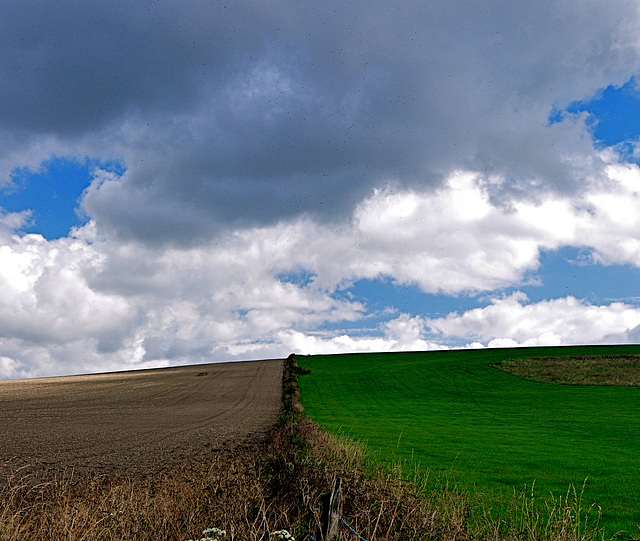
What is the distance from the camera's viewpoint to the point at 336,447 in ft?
49.6

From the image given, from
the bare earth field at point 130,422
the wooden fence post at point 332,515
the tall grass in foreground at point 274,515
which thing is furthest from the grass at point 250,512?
the bare earth field at point 130,422

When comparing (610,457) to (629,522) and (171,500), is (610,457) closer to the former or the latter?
(629,522)

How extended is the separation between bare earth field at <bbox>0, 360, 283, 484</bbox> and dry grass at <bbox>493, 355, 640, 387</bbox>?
30.2 meters

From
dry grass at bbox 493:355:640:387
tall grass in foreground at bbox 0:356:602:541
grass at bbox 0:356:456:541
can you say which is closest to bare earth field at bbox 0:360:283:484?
grass at bbox 0:356:456:541

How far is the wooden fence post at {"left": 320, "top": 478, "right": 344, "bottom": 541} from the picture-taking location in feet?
20.9

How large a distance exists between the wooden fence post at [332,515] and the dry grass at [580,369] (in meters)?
56.5

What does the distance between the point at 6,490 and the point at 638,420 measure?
3532 centimetres

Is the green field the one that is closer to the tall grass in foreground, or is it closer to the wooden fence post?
the tall grass in foreground

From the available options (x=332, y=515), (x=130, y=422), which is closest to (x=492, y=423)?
(x=130, y=422)

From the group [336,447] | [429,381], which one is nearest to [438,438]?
[336,447]

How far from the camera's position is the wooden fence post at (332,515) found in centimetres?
636

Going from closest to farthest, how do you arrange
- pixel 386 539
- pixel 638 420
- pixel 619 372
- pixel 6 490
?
1. pixel 386 539
2. pixel 6 490
3. pixel 638 420
4. pixel 619 372

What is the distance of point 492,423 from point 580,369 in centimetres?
3504

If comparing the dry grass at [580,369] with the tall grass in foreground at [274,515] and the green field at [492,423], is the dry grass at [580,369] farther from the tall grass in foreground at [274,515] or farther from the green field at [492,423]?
the tall grass in foreground at [274,515]
